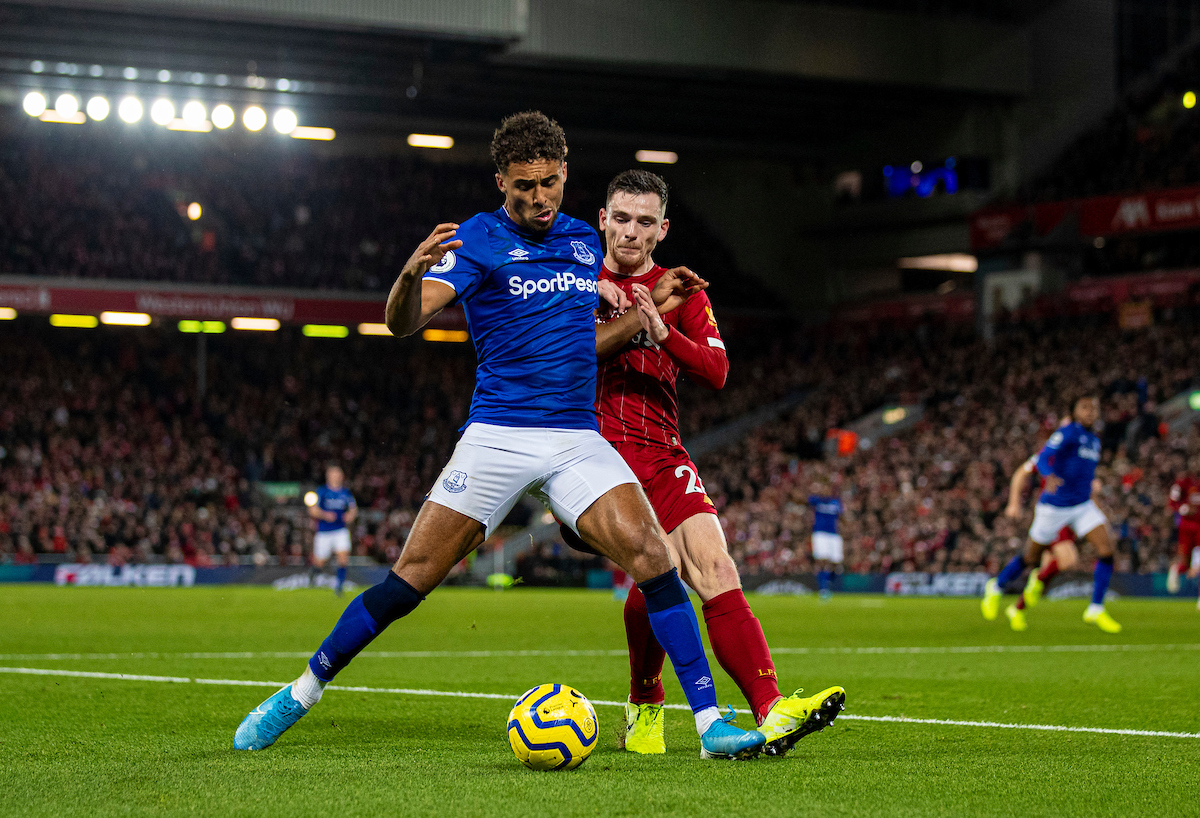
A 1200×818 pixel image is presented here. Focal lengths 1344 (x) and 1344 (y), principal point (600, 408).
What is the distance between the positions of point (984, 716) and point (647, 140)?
120 ft

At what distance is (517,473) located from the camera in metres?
5.27

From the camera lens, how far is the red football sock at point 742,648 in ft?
17.8

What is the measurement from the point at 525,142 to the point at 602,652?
6731mm

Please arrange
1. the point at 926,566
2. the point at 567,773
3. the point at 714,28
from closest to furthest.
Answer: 1. the point at 567,773
2. the point at 926,566
3. the point at 714,28

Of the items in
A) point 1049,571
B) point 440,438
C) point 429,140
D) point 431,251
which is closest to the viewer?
point 431,251

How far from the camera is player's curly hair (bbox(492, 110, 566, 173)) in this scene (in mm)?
5273

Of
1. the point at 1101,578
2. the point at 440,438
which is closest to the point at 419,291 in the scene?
the point at 1101,578

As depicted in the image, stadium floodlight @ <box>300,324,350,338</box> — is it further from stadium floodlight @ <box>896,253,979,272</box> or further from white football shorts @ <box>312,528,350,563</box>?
stadium floodlight @ <box>896,253,979,272</box>

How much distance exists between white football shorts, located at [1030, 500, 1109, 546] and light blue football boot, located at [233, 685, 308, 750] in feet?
34.8

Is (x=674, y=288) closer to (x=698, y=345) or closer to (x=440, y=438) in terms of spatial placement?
(x=698, y=345)

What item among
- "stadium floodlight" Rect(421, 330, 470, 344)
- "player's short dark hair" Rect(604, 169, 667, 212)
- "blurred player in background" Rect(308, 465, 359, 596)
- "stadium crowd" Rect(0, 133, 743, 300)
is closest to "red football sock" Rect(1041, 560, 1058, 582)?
"player's short dark hair" Rect(604, 169, 667, 212)

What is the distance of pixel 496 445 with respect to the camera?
5289 millimetres

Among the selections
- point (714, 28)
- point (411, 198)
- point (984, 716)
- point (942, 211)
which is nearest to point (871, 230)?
point (942, 211)

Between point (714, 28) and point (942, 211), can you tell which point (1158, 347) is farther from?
point (714, 28)
